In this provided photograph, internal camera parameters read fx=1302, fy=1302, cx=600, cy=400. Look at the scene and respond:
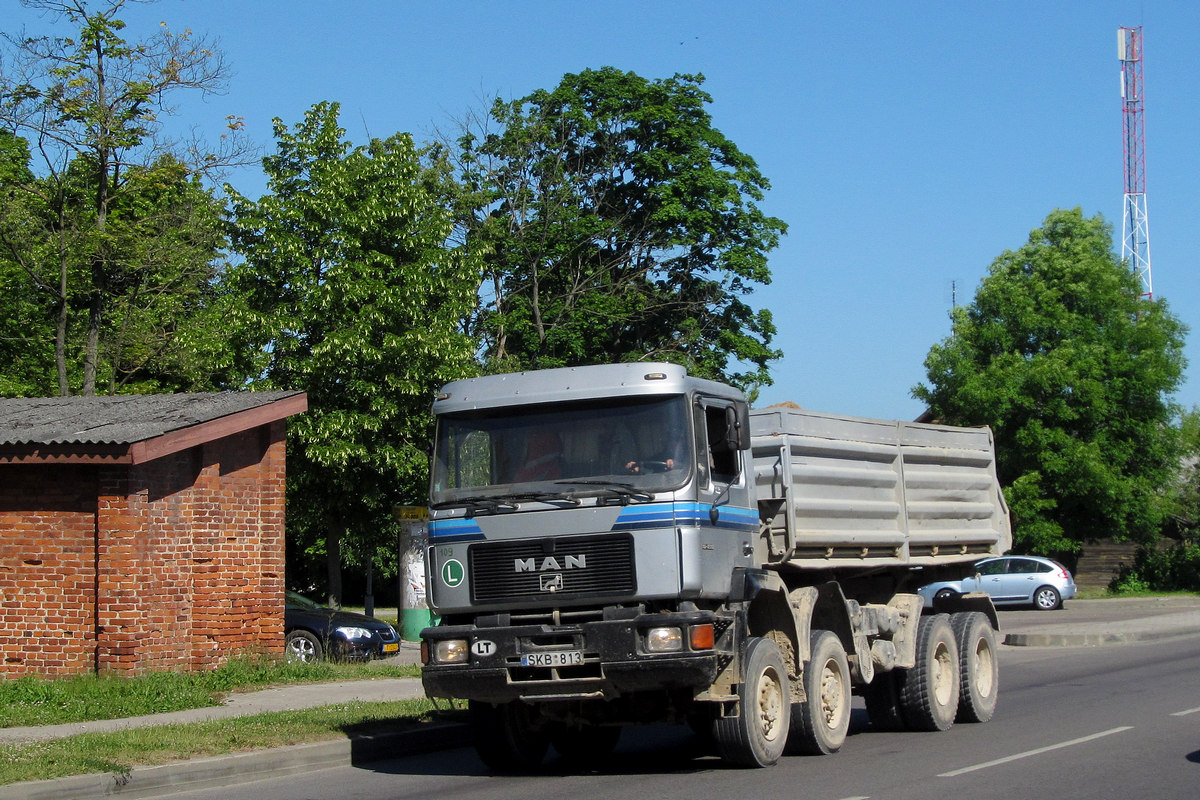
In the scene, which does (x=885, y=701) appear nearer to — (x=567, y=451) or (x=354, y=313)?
(x=567, y=451)

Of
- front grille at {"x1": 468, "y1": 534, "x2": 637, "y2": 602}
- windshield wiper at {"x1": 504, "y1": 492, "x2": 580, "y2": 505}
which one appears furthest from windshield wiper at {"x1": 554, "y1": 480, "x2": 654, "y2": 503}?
front grille at {"x1": 468, "y1": 534, "x2": 637, "y2": 602}

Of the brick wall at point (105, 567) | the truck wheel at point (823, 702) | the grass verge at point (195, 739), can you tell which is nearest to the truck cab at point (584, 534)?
the truck wheel at point (823, 702)

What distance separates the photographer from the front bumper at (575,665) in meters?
9.18

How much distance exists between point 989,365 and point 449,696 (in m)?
36.4

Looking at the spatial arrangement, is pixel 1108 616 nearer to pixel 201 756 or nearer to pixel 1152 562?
pixel 1152 562

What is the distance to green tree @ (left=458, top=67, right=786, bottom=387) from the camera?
35594 millimetres

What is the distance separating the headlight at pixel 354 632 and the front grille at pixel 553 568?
434 inches

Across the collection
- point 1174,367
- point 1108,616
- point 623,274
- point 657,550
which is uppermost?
point 623,274

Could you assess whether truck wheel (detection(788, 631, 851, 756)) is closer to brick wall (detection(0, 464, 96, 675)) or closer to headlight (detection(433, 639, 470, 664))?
headlight (detection(433, 639, 470, 664))

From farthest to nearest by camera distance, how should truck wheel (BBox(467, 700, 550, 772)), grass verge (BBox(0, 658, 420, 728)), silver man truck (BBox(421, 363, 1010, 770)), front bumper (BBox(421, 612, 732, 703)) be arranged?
grass verge (BBox(0, 658, 420, 728)) < truck wheel (BBox(467, 700, 550, 772)) < silver man truck (BBox(421, 363, 1010, 770)) < front bumper (BBox(421, 612, 732, 703))

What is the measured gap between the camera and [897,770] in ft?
32.9

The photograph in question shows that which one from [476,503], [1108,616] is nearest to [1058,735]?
[476,503]

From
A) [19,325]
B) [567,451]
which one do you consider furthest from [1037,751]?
[19,325]

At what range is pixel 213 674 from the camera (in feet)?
49.3
